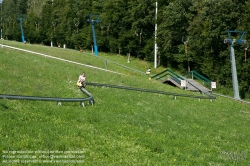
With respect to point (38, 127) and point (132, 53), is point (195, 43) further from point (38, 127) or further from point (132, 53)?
point (38, 127)

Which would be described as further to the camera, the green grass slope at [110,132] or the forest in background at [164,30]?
the forest in background at [164,30]

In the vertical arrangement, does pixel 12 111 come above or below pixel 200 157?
above

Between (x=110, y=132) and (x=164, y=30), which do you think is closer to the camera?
(x=110, y=132)

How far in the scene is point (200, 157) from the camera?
12133 mm

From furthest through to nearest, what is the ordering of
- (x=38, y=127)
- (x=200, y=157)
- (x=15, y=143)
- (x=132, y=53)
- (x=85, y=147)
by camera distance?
(x=132, y=53)
(x=200, y=157)
(x=38, y=127)
(x=85, y=147)
(x=15, y=143)

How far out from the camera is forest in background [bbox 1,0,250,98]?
171ft

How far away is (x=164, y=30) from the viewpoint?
65.2 m

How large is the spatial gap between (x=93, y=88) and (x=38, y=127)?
1398 cm

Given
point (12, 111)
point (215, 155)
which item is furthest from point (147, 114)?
point (12, 111)

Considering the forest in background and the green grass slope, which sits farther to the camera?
the forest in background

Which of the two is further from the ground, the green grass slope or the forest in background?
the forest in background

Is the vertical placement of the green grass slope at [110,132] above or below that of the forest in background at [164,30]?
below

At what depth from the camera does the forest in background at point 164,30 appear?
52.1 meters

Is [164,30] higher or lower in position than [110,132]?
higher
